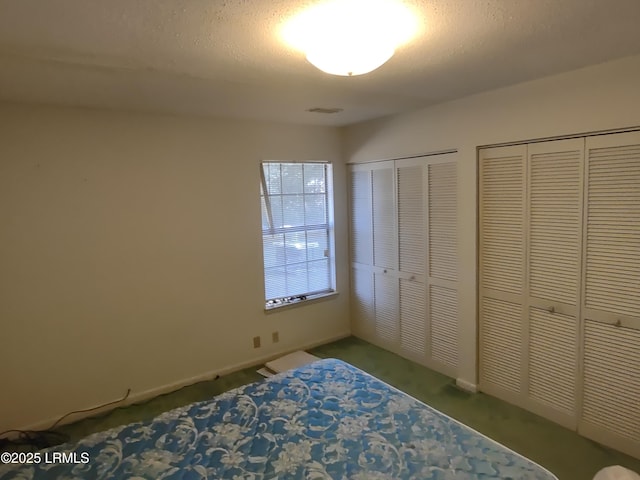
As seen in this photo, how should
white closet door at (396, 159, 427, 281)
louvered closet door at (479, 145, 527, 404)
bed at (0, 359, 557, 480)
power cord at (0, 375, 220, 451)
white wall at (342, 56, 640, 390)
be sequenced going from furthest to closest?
white closet door at (396, 159, 427, 281) → louvered closet door at (479, 145, 527, 404) → power cord at (0, 375, 220, 451) → white wall at (342, 56, 640, 390) → bed at (0, 359, 557, 480)

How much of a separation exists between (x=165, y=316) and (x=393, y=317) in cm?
201

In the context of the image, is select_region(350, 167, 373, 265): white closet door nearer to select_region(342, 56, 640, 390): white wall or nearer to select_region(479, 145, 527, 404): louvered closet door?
select_region(342, 56, 640, 390): white wall

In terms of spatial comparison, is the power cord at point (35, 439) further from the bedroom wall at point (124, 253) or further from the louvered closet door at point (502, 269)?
the louvered closet door at point (502, 269)

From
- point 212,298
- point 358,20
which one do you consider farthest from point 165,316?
point 358,20

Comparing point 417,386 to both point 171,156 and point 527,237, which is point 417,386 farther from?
point 171,156

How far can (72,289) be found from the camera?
2988 millimetres

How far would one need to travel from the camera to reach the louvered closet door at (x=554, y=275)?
2.61 m

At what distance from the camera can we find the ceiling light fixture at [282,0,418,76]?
5.11ft

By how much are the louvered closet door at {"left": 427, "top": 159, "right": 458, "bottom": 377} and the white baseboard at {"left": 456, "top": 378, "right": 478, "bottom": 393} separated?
10 cm

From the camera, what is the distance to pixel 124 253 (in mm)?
3162

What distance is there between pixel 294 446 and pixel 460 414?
1.52 meters

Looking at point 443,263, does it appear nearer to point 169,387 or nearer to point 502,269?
point 502,269

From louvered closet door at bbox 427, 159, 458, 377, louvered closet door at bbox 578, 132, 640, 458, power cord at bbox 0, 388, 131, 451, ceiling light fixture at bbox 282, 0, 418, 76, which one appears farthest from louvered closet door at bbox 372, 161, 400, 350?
power cord at bbox 0, 388, 131, 451

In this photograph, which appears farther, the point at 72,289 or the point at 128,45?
the point at 72,289
